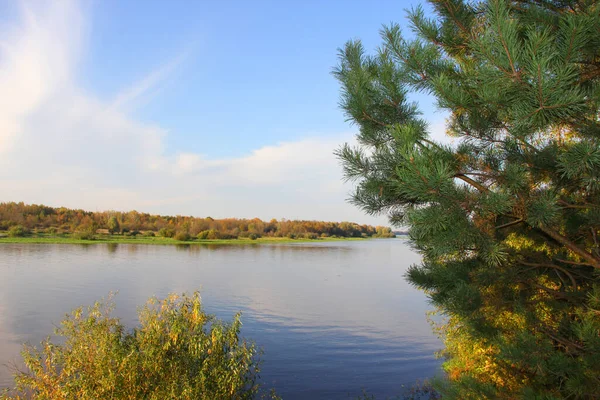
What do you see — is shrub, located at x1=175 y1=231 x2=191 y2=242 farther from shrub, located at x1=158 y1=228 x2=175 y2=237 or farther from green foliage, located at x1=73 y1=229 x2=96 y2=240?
green foliage, located at x1=73 y1=229 x2=96 y2=240

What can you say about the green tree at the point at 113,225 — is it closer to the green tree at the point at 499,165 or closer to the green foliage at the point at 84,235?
the green foliage at the point at 84,235

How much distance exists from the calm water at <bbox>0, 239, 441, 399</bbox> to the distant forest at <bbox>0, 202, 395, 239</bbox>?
1544 inches

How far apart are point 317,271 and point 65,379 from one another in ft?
93.6

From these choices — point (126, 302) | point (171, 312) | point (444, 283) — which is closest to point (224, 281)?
point (126, 302)

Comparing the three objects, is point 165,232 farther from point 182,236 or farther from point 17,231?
point 17,231

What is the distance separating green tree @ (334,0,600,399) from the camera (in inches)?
110

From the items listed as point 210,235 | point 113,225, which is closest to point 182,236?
point 210,235

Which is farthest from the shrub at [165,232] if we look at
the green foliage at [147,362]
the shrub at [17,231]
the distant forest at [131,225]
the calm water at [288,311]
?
the green foliage at [147,362]

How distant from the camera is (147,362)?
5426 millimetres

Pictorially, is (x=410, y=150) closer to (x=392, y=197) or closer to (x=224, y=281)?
(x=392, y=197)

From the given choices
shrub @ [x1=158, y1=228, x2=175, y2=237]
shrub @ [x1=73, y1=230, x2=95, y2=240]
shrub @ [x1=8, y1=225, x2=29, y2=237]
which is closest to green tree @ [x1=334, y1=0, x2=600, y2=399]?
shrub @ [x1=73, y1=230, x2=95, y2=240]

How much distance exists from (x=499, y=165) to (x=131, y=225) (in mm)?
81183

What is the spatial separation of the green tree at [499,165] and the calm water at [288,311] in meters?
1.18

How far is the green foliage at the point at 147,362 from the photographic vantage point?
5.19 m
